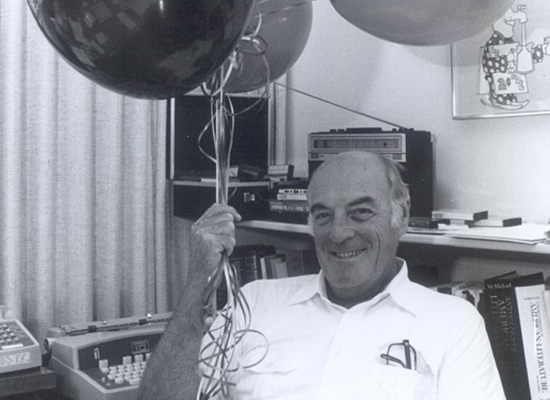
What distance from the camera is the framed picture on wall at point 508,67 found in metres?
1.76

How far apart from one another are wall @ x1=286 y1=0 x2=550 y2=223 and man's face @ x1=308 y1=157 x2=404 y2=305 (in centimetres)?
43

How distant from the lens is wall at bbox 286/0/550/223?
6.00 feet

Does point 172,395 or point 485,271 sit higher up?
point 485,271

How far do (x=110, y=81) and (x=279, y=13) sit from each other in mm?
802

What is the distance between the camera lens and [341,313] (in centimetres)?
158

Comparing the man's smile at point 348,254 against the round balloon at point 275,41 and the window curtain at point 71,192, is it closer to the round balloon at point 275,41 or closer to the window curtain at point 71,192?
the round balloon at point 275,41

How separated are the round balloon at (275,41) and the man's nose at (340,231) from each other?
0.35 meters

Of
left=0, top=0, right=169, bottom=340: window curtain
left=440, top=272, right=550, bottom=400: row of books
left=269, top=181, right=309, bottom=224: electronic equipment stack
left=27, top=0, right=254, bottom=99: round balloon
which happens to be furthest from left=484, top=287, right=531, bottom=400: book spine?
left=0, top=0, right=169, bottom=340: window curtain

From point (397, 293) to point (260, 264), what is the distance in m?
0.72

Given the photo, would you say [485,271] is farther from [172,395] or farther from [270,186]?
[172,395]

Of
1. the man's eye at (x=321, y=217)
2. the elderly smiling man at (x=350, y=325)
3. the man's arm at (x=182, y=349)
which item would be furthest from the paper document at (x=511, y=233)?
the man's arm at (x=182, y=349)

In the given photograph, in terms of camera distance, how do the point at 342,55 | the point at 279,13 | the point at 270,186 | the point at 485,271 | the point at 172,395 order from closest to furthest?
the point at 172,395 < the point at 279,13 < the point at 485,271 < the point at 270,186 < the point at 342,55

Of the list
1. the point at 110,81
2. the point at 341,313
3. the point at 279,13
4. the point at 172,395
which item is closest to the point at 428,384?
the point at 341,313

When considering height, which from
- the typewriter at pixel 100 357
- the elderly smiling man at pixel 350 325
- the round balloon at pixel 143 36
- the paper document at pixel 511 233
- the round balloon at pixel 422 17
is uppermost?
the round balloon at pixel 422 17
